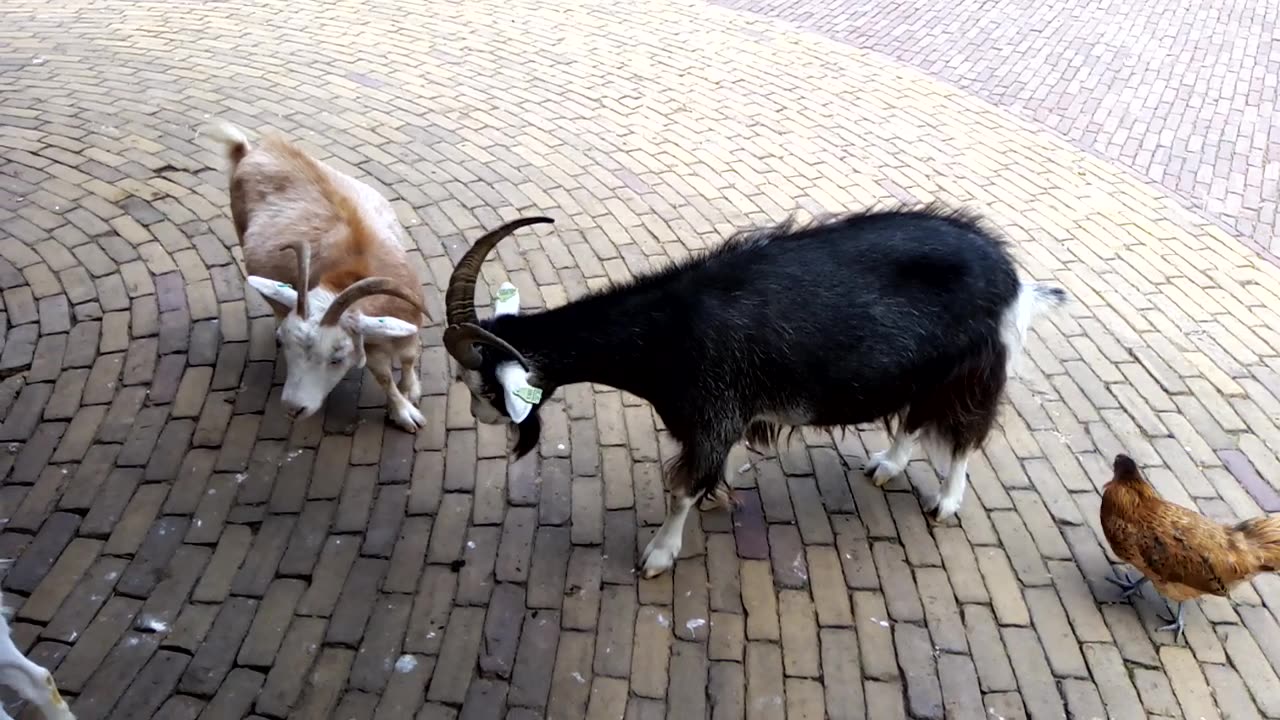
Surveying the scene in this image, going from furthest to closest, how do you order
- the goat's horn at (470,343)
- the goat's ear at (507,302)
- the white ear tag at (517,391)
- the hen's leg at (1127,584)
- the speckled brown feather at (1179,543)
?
the hen's leg at (1127,584) < the goat's ear at (507,302) < the speckled brown feather at (1179,543) < the white ear tag at (517,391) < the goat's horn at (470,343)

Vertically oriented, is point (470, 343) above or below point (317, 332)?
above

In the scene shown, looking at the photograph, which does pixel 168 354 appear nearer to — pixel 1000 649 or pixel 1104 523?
pixel 1000 649

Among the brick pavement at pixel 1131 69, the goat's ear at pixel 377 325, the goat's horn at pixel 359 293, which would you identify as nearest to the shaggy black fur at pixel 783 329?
the goat's horn at pixel 359 293

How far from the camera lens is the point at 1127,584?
3805 mm

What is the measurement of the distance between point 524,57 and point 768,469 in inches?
256

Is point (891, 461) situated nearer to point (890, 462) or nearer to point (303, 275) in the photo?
point (890, 462)

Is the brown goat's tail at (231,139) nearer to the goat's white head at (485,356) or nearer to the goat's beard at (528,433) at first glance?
the goat's white head at (485,356)

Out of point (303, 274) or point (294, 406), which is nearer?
point (303, 274)

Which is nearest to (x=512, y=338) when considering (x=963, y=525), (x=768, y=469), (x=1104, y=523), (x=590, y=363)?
(x=590, y=363)

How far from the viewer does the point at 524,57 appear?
912 cm

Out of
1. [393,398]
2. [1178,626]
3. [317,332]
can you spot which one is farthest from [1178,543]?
[317,332]

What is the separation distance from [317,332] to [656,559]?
77.8 inches

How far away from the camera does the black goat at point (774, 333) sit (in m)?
3.41

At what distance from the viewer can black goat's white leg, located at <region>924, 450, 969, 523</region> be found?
13.4ft
